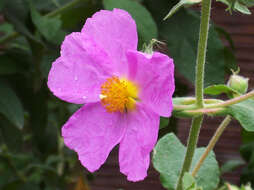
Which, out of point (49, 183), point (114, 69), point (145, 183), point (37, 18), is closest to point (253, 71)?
point (145, 183)

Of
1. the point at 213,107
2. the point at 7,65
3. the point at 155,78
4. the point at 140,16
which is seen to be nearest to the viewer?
the point at 155,78

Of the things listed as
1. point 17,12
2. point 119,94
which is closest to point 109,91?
point 119,94

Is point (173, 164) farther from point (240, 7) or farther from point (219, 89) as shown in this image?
point (240, 7)

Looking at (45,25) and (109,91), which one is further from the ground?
(109,91)

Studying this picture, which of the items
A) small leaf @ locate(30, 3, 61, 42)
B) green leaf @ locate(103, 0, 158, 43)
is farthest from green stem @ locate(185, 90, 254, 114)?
small leaf @ locate(30, 3, 61, 42)

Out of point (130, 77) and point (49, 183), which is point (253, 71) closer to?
point (49, 183)

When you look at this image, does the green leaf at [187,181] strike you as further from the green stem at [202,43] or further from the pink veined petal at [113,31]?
the pink veined petal at [113,31]

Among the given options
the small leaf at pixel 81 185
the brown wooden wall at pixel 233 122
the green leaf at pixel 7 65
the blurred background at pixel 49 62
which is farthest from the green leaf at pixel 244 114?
the brown wooden wall at pixel 233 122

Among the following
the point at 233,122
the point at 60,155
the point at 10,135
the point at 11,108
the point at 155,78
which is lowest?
the point at 233,122
